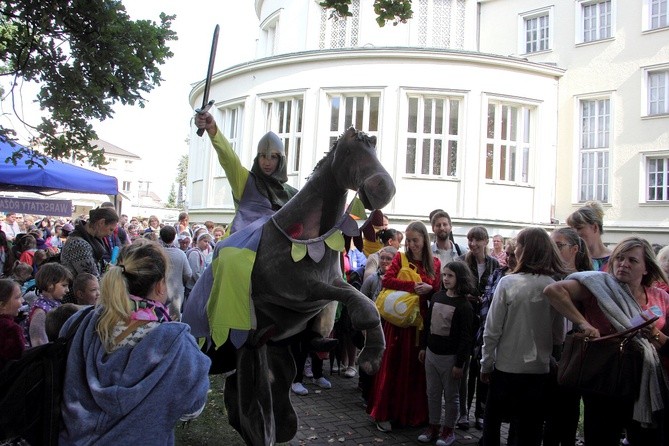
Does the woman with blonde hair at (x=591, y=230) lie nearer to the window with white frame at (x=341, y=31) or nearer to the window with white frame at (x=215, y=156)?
the window with white frame at (x=215, y=156)

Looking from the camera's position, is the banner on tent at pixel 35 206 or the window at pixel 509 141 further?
the window at pixel 509 141

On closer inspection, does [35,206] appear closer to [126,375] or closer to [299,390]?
[299,390]

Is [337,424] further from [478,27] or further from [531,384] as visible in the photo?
[478,27]

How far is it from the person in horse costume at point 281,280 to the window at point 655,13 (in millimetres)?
19790

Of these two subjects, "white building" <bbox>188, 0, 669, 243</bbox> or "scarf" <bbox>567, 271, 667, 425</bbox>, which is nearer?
"scarf" <bbox>567, 271, 667, 425</bbox>

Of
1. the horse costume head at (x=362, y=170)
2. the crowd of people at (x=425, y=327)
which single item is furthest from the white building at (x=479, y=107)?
the horse costume head at (x=362, y=170)

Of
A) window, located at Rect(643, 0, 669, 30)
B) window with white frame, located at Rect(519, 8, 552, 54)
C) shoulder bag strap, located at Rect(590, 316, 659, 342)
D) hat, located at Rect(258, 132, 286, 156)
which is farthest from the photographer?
window with white frame, located at Rect(519, 8, 552, 54)

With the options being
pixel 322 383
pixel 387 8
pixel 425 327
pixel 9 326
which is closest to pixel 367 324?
pixel 9 326

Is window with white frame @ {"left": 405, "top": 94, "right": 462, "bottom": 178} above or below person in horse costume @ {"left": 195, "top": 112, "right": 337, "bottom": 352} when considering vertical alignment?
above

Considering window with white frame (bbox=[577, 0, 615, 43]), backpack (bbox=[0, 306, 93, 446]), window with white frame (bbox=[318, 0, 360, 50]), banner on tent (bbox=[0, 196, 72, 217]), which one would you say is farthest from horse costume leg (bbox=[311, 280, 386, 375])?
window with white frame (bbox=[577, 0, 615, 43])

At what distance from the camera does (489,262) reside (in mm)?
5887

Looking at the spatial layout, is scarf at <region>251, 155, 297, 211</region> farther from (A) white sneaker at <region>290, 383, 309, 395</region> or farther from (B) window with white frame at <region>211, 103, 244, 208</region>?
(B) window with white frame at <region>211, 103, 244, 208</region>

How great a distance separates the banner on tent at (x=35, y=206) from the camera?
8398 mm

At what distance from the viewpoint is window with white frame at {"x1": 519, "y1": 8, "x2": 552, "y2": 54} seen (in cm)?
2081
